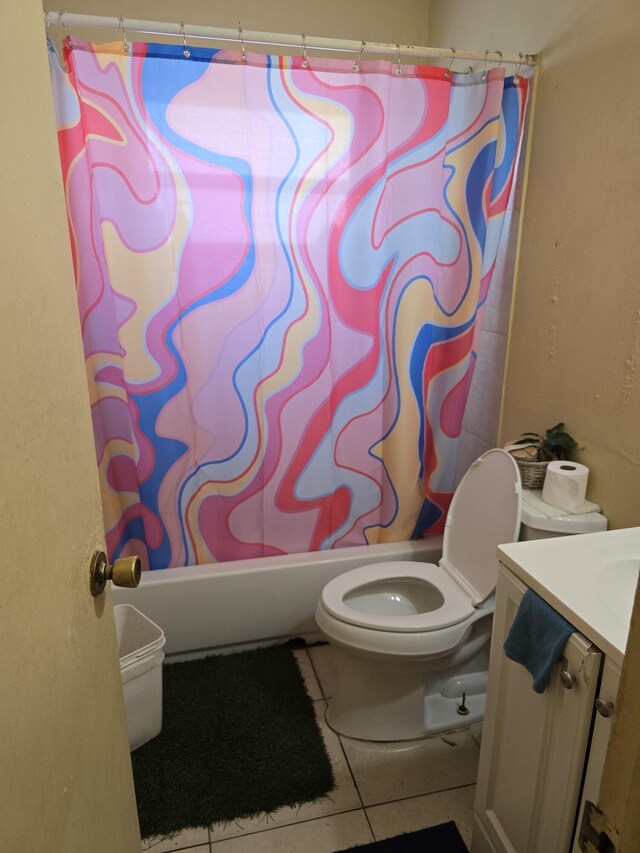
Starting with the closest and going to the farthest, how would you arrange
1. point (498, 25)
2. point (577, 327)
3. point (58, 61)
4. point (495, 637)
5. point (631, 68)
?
point (495, 637), point (631, 68), point (58, 61), point (577, 327), point (498, 25)

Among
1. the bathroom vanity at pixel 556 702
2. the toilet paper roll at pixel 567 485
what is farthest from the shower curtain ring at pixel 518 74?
the bathroom vanity at pixel 556 702

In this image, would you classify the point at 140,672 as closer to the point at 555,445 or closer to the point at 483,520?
the point at 483,520

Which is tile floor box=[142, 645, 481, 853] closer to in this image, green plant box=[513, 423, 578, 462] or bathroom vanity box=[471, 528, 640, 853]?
bathroom vanity box=[471, 528, 640, 853]

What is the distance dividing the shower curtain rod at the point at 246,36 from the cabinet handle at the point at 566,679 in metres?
1.67

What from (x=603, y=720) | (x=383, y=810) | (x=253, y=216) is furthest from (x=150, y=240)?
(x=383, y=810)

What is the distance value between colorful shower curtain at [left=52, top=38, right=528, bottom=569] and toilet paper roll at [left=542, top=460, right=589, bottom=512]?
0.53m

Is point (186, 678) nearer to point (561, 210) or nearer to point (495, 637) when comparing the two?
point (495, 637)

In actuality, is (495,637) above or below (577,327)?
below

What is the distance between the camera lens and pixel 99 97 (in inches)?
60.7

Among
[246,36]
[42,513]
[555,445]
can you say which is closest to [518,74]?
[246,36]

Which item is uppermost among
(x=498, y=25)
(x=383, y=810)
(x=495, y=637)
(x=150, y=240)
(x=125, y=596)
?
(x=498, y=25)

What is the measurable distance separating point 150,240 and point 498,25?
135 cm

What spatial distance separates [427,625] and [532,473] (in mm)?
527

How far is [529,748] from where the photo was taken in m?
1.12
